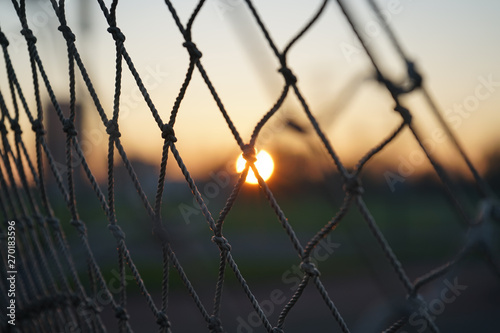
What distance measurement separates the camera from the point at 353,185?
1.82 ft

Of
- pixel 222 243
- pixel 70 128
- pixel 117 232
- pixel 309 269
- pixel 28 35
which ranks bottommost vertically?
pixel 309 269

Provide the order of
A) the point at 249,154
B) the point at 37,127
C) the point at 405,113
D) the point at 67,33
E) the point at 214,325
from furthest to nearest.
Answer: the point at 37,127, the point at 67,33, the point at 214,325, the point at 249,154, the point at 405,113

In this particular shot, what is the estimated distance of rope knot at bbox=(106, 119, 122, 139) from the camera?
789 millimetres

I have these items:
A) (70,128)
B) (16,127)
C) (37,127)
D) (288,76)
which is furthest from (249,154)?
(16,127)

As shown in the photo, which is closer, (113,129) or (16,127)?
(113,129)

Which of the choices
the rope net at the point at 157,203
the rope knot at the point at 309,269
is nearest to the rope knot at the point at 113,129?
the rope net at the point at 157,203

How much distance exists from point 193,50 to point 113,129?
0.66ft

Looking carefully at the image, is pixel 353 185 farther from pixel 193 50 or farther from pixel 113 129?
pixel 113 129

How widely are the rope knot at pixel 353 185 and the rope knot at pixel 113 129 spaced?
41 cm

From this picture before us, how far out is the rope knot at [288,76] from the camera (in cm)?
60

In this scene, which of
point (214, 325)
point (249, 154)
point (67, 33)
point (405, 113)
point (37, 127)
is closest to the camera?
point (405, 113)

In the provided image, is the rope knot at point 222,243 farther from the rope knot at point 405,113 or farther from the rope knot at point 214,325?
the rope knot at point 405,113

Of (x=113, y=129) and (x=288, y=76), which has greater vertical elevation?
(x=113, y=129)

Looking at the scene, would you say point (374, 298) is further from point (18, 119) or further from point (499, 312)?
point (18, 119)
